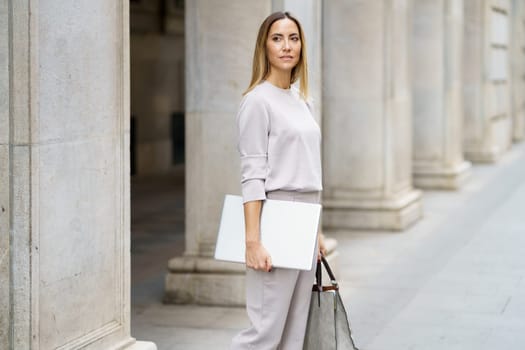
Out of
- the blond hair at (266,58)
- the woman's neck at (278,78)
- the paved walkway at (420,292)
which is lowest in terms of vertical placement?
the paved walkway at (420,292)

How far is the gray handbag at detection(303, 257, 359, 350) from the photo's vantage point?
471cm

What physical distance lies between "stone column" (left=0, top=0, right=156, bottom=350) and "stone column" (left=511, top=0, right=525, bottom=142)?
23.0 metres

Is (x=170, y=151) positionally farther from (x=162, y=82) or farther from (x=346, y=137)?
(x=346, y=137)

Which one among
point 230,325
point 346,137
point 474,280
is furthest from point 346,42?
point 230,325

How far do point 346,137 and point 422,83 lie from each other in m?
4.54

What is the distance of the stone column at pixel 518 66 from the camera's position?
2819cm

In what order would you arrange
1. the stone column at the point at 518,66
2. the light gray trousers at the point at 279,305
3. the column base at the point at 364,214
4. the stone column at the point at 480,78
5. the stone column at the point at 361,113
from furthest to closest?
the stone column at the point at 518,66 → the stone column at the point at 480,78 → the column base at the point at 364,214 → the stone column at the point at 361,113 → the light gray trousers at the point at 279,305

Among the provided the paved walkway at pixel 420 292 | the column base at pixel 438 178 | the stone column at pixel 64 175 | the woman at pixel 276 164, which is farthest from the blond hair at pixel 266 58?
the column base at pixel 438 178

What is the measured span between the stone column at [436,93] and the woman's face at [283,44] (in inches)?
478

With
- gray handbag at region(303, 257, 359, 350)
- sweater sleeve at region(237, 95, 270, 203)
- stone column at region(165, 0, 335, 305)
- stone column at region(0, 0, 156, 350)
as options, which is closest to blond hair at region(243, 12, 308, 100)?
sweater sleeve at region(237, 95, 270, 203)

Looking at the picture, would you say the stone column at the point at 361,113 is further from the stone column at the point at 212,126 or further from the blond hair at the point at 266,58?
the blond hair at the point at 266,58

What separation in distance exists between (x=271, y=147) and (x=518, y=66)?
25584 mm

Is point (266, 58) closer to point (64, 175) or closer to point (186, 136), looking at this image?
point (64, 175)

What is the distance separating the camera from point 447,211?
48.5 feet
